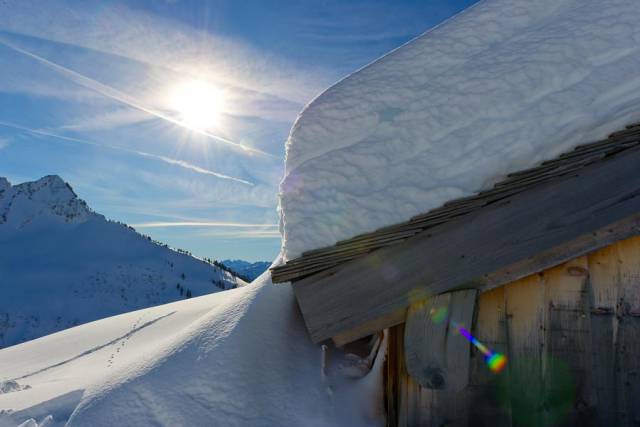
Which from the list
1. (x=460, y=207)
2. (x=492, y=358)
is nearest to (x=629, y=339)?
(x=492, y=358)

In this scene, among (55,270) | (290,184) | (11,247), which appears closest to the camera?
(290,184)

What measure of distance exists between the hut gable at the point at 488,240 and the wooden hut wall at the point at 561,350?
0.65 ft

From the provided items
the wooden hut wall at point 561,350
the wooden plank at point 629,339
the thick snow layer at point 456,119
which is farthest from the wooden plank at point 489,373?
the thick snow layer at point 456,119

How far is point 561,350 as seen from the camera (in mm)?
Result: 2771

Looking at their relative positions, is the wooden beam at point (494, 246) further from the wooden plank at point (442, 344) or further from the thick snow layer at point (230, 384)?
the thick snow layer at point (230, 384)

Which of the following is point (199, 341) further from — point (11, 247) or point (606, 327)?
point (11, 247)

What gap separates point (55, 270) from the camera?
181000mm

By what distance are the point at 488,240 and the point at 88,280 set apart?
191278 millimetres

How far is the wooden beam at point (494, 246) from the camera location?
2598 mm

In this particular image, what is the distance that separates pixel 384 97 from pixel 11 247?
763ft

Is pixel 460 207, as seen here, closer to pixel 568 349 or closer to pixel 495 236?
pixel 495 236

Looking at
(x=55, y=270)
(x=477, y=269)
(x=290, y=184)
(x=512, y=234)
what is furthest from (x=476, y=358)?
(x=55, y=270)

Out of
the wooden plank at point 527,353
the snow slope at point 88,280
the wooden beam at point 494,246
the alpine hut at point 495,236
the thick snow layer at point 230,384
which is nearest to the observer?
the wooden beam at point 494,246

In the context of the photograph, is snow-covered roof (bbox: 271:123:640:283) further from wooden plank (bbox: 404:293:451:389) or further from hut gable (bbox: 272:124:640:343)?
wooden plank (bbox: 404:293:451:389)
